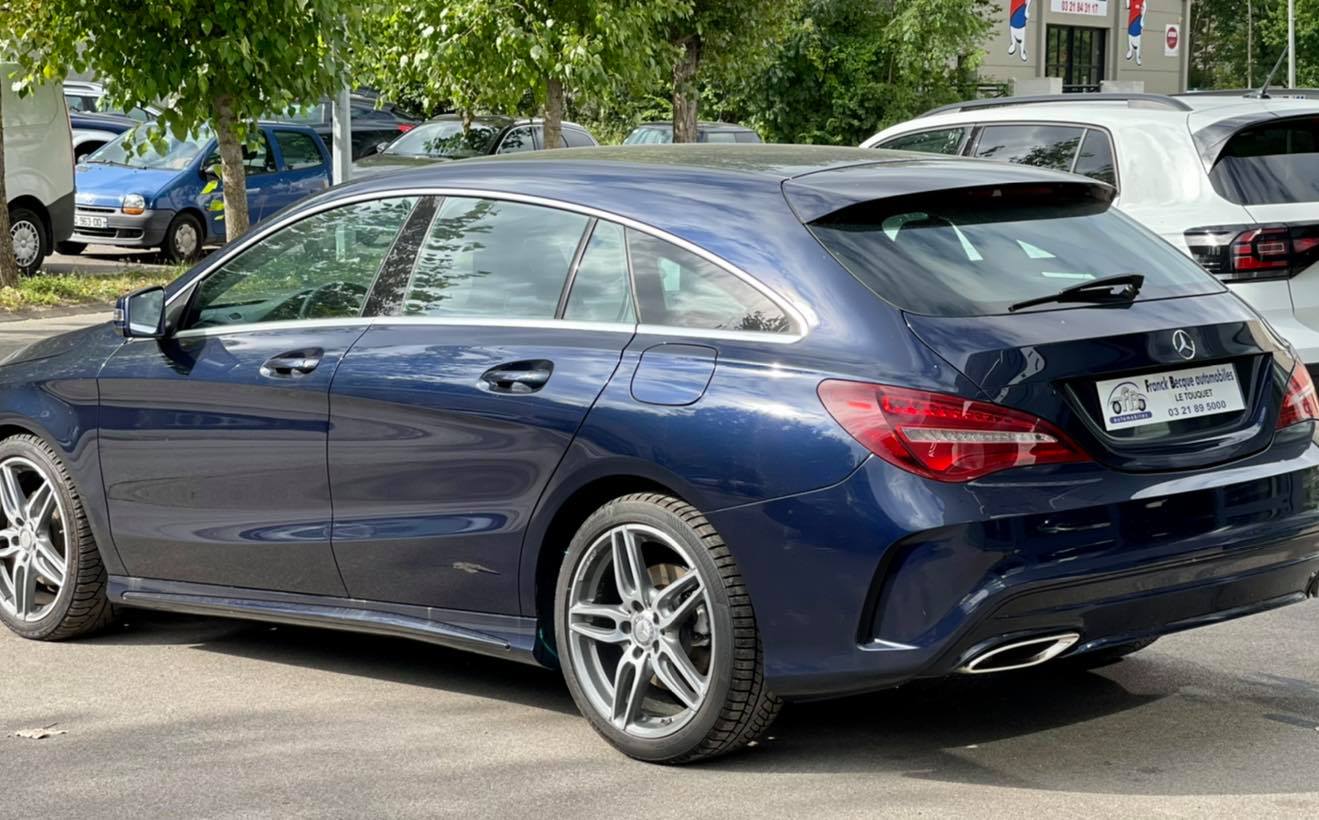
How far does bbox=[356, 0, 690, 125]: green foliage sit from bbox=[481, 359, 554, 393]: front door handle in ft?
47.6

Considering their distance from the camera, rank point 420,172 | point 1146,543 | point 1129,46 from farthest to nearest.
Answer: point 1129,46 → point 420,172 → point 1146,543

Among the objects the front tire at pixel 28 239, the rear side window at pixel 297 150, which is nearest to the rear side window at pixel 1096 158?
the front tire at pixel 28 239

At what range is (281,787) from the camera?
192 inches

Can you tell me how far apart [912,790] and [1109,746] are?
673 millimetres

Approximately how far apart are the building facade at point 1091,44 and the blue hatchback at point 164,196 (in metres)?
35.6

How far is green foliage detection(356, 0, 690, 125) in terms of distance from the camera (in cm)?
1983

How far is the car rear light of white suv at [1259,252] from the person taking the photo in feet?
29.0

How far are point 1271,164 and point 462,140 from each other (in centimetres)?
1592

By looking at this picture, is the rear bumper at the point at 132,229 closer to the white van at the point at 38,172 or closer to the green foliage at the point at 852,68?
the white van at the point at 38,172

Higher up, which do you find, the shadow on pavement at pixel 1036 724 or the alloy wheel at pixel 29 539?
the alloy wheel at pixel 29 539

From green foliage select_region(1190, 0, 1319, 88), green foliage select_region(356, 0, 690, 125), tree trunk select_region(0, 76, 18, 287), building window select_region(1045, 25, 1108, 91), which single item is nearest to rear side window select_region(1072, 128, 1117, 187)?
green foliage select_region(356, 0, 690, 125)

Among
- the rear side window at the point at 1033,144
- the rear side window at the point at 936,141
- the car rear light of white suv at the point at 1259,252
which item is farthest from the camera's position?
the rear side window at the point at 936,141

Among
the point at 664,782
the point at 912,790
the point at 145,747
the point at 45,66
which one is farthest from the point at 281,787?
the point at 45,66

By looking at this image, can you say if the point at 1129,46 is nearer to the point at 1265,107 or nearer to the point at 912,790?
the point at 1265,107
